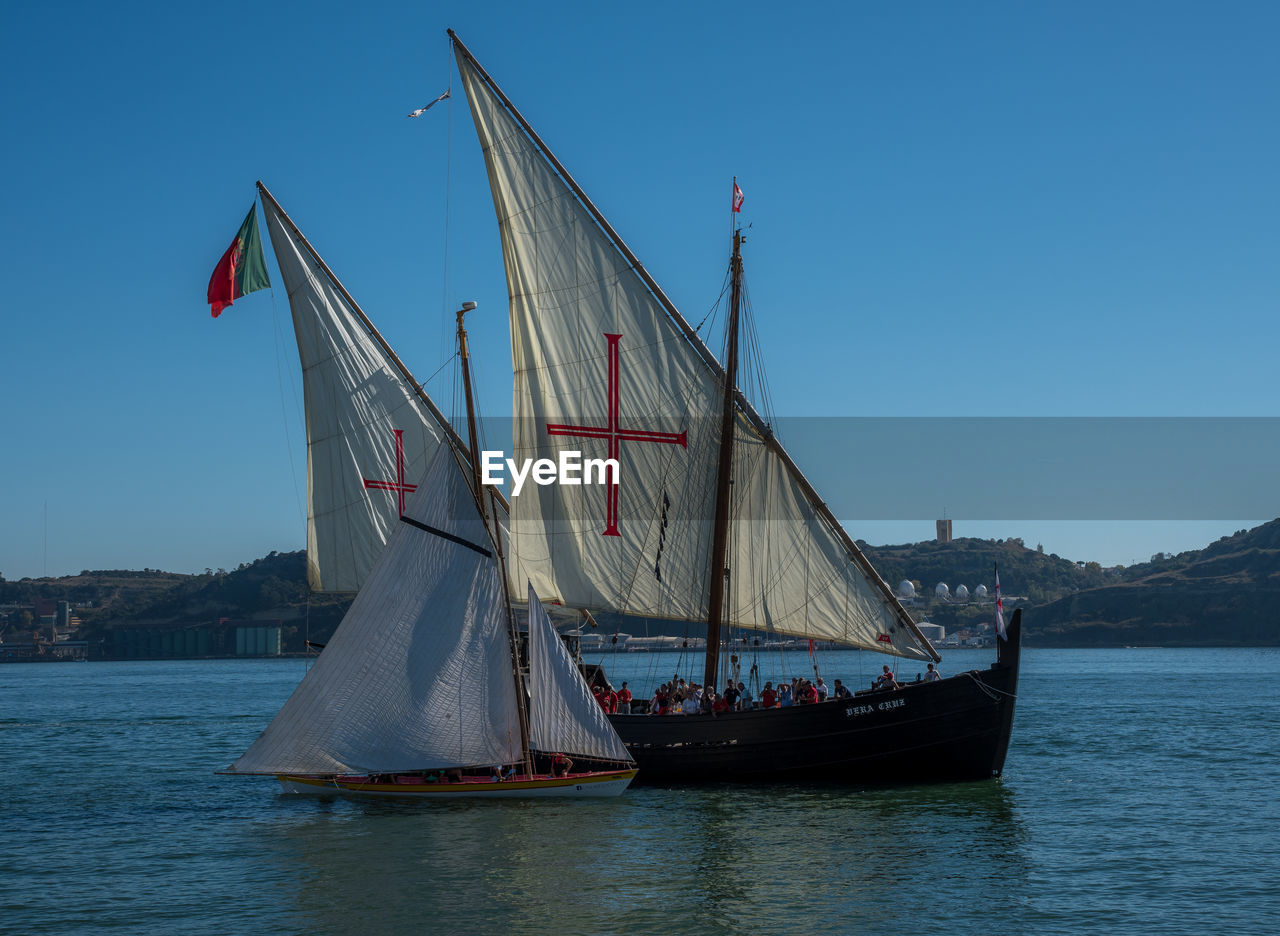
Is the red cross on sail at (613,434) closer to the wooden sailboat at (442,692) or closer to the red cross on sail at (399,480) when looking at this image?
the wooden sailboat at (442,692)

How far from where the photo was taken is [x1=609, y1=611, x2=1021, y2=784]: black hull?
36.1 meters

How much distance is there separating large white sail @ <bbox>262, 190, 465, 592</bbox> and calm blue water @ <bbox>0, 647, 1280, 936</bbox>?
962cm

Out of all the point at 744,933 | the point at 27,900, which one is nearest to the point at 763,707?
the point at 744,933

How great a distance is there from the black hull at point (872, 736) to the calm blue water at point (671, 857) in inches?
28.9

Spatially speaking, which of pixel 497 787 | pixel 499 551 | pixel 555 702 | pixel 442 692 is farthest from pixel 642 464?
pixel 497 787

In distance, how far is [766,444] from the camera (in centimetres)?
3941

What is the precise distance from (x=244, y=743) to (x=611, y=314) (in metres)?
35.3

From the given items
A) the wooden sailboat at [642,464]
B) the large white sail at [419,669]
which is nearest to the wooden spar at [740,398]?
the wooden sailboat at [642,464]

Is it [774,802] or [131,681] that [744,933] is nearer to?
[774,802]

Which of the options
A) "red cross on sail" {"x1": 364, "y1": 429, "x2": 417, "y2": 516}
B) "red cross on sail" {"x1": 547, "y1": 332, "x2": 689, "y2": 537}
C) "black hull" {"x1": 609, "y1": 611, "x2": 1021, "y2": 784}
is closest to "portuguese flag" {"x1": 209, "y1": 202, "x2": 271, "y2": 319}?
"red cross on sail" {"x1": 364, "y1": 429, "x2": 417, "y2": 516}

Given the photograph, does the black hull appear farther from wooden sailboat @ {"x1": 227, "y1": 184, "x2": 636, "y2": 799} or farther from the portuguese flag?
the portuguese flag

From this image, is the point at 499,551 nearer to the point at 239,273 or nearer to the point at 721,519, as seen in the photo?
the point at 721,519

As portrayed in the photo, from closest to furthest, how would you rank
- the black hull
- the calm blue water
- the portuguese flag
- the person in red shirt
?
the calm blue water, the black hull, the person in red shirt, the portuguese flag

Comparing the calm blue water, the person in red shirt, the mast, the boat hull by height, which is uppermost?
the mast
